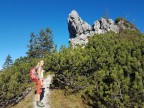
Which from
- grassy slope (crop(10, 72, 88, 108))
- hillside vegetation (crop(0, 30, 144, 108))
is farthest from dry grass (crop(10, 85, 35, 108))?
hillside vegetation (crop(0, 30, 144, 108))

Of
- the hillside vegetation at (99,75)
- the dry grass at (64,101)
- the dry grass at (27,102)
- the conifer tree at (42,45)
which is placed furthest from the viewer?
the conifer tree at (42,45)

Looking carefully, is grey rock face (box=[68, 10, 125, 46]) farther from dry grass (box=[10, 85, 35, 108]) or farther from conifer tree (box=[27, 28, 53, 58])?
dry grass (box=[10, 85, 35, 108])

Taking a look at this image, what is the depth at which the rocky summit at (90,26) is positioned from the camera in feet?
222

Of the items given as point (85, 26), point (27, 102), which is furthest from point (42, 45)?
point (27, 102)

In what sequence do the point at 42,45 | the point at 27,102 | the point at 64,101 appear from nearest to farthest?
the point at 64,101, the point at 27,102, the point at 42,45

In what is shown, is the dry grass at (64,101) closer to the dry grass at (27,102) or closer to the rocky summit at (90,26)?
the dry grass at (27,102)

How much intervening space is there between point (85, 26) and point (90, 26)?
1.46 m

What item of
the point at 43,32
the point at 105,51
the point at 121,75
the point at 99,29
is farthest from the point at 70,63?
the point at 99,29

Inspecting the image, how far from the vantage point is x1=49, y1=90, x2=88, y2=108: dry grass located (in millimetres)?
15203

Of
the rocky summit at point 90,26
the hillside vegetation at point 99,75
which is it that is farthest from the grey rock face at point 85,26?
the hillside vegetation at point 99,75

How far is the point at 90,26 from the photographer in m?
73.0

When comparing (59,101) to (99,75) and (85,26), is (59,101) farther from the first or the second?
(85,26)

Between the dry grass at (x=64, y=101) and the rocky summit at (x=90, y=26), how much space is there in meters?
47.0

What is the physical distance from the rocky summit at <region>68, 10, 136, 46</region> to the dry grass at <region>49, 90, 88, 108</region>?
4703 cm
